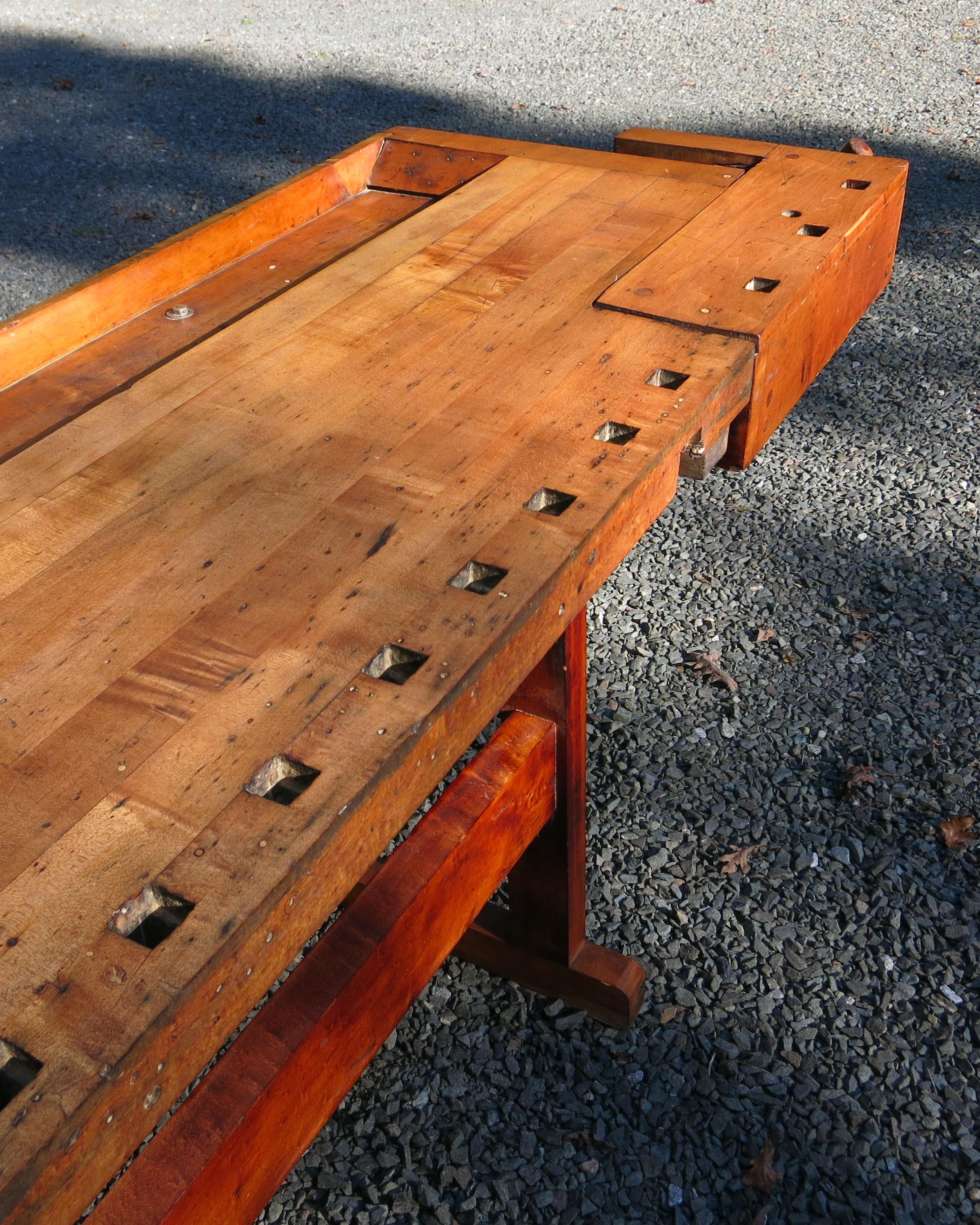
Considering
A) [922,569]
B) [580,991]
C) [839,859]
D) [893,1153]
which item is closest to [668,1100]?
[580,991]

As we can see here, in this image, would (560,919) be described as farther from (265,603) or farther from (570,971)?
(265,603)

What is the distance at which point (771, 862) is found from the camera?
214 centimetres

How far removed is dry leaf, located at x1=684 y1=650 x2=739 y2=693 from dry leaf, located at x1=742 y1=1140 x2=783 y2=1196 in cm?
105

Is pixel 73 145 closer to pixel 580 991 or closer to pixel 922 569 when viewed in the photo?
pixel 922 569

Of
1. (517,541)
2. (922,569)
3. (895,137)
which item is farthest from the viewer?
(895,137)

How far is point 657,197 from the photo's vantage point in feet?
7.34

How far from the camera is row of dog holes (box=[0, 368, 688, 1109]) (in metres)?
0.82

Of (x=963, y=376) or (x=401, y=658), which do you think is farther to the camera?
(x=963, y=376)

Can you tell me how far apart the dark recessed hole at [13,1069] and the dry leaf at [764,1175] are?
1.24 meters

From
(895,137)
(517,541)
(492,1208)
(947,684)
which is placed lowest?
(492,1208)

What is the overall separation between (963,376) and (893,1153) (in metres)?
2.65

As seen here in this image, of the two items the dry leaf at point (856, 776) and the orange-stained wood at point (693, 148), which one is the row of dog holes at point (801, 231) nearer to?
the orange-stained wood at point (693, 148)

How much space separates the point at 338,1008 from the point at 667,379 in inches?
37.1

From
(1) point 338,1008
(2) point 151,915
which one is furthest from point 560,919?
(2) point 151,915
